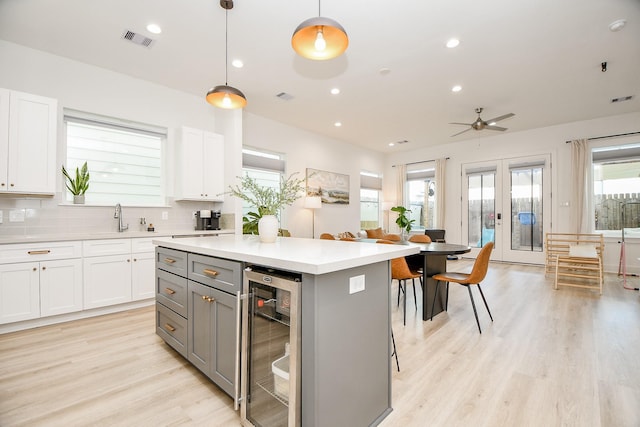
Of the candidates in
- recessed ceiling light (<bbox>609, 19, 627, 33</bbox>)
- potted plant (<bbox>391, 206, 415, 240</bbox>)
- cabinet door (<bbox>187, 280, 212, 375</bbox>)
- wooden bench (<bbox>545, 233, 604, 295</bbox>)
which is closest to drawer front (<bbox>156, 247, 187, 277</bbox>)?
cabinet door (<bbox>187, 280, 212, 375</bbox>)

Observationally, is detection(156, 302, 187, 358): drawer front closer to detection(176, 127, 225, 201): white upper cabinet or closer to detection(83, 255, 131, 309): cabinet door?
detection(83, 255, 131, 309): cabinet door

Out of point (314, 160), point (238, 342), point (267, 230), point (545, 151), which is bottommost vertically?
point (238, 342)

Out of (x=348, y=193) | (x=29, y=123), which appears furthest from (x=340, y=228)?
(x=29, y=123)

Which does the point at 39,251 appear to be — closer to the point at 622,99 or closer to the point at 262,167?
the point at 262,167

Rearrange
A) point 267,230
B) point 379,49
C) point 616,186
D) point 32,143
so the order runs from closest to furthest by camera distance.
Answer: point 267,230 < point 32,143 < point 379,49 < point 616,186

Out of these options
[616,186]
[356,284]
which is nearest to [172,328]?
[356,284]

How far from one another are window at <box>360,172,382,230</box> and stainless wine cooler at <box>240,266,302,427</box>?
675cm

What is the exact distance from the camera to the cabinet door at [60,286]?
2916mm

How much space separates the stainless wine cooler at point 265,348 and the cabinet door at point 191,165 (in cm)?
315

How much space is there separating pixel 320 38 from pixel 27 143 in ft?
10.8

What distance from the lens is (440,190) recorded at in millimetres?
7742

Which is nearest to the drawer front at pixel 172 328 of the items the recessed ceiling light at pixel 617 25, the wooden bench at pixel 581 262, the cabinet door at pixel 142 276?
the cabinet door at pixel 142 276

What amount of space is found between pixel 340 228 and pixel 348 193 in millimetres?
954

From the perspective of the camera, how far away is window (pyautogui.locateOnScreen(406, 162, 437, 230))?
8.16 meters
